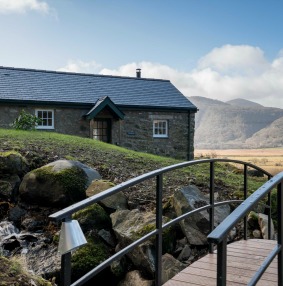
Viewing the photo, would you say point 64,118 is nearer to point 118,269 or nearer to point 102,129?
point 102,129

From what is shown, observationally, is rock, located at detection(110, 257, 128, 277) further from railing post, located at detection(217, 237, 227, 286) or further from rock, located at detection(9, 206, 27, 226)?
railing post, located at detection(217, 237, 227, 286)

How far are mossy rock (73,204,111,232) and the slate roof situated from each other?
42.7ft

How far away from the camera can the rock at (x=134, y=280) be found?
5.41m

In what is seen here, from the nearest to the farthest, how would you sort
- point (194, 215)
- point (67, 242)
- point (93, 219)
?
1. point (67, 242)
2. point (194, 215)
3. point (93, 219)

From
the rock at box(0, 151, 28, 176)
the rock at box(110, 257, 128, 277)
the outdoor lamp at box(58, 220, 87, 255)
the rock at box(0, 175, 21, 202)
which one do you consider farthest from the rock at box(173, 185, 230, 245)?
the outdoor lamp at box(58, 220, 87, 255)

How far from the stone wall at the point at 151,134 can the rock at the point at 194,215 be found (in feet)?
45.3

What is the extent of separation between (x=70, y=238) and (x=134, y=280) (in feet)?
10.7


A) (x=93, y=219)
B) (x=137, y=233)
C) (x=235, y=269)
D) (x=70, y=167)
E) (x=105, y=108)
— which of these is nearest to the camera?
(x=235, y=269)

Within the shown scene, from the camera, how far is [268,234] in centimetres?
676

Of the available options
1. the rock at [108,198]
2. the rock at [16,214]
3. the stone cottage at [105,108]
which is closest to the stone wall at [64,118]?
the stone cottage at [105,108]

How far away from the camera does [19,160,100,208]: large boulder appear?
7.68 m

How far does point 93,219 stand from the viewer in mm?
6637

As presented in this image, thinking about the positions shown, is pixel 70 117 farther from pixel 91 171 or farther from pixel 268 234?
pixel 268 234

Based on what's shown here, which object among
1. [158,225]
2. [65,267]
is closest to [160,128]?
[158,225]
